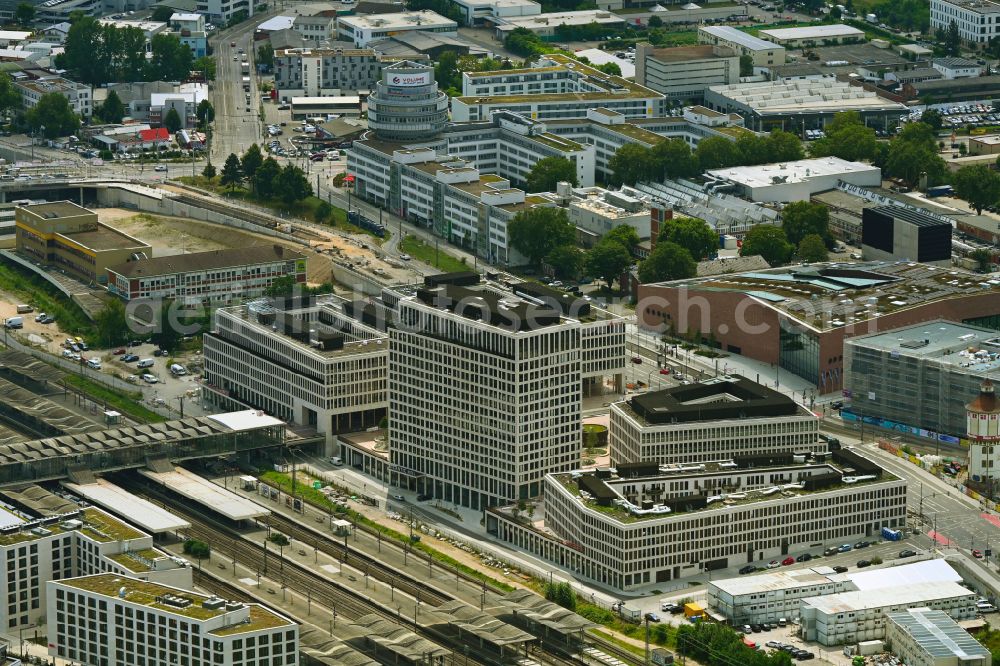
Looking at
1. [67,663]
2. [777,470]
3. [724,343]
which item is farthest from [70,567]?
[724,343]

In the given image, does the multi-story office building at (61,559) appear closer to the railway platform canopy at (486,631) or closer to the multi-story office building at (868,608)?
the railway platform canopy at (486,631)

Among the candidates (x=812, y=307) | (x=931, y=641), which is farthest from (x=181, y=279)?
(x=931, y=641)

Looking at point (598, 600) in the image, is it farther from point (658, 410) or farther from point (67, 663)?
point (67, 663)

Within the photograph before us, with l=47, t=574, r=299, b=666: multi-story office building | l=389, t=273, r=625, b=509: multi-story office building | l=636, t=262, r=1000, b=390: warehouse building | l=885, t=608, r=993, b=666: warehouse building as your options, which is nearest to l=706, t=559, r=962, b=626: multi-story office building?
l=885, t=608, r=993, b=666: warehouse building

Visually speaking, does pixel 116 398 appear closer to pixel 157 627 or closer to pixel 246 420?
pixel 246 420

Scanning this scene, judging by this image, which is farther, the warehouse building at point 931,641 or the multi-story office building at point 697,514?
the multi-story office building at point 697,514

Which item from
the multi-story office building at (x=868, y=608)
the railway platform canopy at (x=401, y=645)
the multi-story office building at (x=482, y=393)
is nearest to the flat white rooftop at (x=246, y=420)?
the multi-story office building at (x=482, y=393)

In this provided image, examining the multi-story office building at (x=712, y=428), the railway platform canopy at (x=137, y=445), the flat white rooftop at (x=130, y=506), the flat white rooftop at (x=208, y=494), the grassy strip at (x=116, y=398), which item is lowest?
the flat white rooftop at (x=208, y=494)
